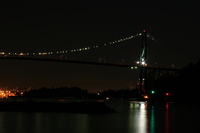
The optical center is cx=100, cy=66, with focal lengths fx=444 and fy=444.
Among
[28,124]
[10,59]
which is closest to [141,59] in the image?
[10,59]

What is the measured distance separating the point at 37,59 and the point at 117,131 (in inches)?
1298

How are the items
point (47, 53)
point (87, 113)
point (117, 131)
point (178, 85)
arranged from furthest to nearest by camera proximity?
point (178, 85)
point (47, 53)
point (87, 113)
point (117, 131)

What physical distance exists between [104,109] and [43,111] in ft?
15.2

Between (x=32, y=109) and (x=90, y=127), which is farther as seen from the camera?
(x=32, y=109)

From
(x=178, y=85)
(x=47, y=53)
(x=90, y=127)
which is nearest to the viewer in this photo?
(x=90, y=127)

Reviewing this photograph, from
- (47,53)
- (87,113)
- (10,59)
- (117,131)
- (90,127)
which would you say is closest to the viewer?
(117,131)

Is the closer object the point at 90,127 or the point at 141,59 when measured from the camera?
the point at 90,127

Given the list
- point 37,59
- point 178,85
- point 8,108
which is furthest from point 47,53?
point 8,108

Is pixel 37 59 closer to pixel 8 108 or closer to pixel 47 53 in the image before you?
pixel 47 53

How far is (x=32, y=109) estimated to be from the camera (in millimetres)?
34000

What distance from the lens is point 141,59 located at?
63812 mm

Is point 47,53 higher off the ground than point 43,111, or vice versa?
point 47,53

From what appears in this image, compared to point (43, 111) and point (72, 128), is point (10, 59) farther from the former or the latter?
point (72, 128)

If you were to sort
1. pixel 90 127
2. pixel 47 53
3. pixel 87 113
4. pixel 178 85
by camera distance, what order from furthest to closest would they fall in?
pixel 178 85
pixel 47 53
pixel 87 113
pixel 90 127
